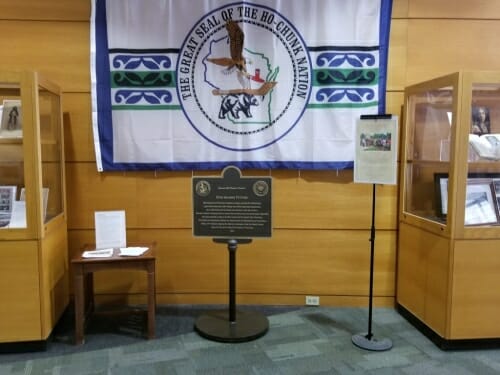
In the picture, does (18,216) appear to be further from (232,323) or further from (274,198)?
(274,198)

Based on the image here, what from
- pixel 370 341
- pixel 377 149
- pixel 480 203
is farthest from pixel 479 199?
pixel 370 341

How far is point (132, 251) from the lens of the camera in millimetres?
3135

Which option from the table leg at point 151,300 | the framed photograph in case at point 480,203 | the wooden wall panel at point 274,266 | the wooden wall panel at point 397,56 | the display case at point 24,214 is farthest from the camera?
the wooden wall panel at point 274,266

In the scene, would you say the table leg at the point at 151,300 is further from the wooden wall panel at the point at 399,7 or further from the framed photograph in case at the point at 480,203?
the wooden wall panel at the point at 399,7

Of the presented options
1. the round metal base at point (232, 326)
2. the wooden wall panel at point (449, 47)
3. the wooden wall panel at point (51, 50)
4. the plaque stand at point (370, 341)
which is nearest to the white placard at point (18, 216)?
the wooden wall panel at point (51, 50)

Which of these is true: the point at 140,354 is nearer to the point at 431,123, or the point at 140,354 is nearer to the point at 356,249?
the point at 356,249

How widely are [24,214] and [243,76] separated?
6.28 feet

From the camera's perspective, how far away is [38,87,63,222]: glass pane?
117 inches

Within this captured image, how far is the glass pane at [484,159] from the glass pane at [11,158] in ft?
9.88

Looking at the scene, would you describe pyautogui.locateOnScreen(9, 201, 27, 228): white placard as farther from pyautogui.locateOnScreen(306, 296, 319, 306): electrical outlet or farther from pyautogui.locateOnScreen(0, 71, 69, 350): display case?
pyautogui.locateOnScreen(306, 296, 319, 306): electrical outlet

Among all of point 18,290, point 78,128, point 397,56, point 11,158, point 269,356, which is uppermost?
point 397,56

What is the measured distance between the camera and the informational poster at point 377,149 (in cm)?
285

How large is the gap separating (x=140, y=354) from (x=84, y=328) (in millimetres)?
576

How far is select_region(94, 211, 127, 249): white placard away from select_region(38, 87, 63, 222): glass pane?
34 cm
